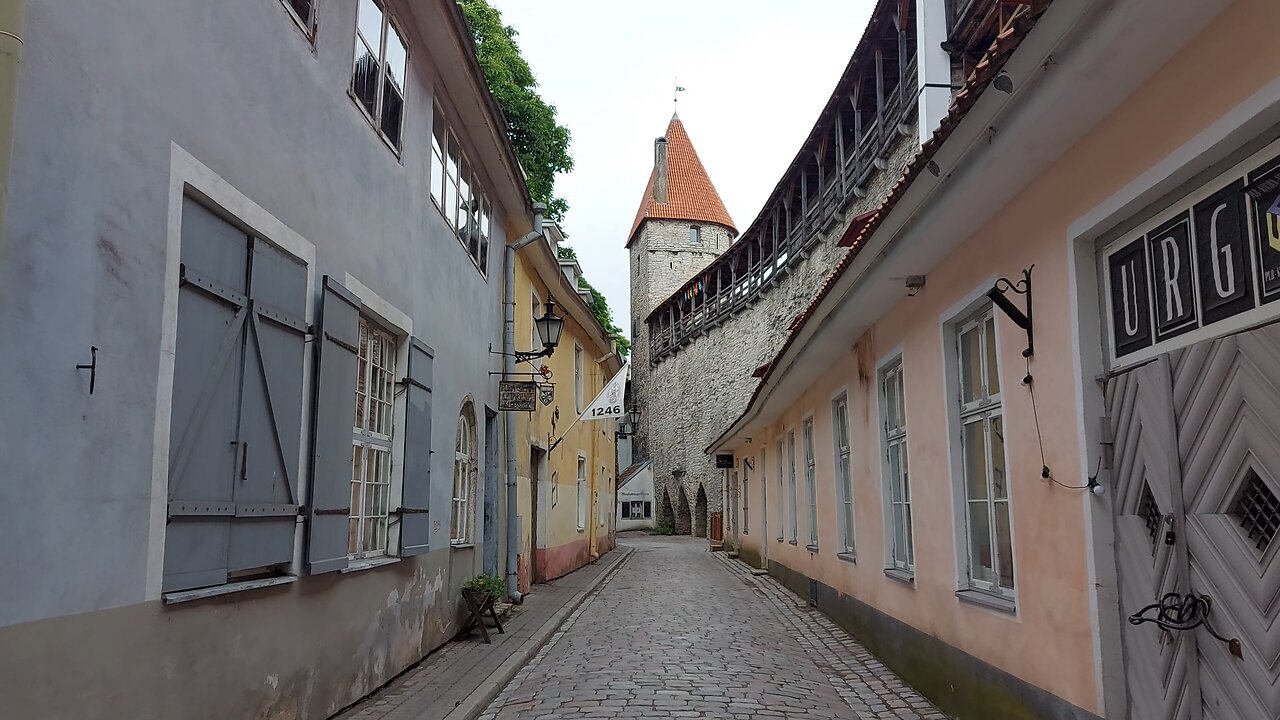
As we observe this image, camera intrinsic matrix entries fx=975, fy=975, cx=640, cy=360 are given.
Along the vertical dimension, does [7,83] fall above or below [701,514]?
above

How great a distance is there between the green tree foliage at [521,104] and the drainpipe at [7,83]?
18.2 m

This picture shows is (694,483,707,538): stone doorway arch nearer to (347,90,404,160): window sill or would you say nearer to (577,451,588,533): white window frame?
(577,451,588,533): white window frame

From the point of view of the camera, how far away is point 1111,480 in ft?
14.0

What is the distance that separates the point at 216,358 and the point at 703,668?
4967 millimetres

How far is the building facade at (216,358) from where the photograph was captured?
3.32 metres

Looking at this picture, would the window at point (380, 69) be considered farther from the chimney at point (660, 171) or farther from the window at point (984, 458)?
the chimney at point (660, 171)

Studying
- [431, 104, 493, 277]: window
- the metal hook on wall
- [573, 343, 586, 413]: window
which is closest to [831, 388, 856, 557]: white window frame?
[431, 104, 493, 277]: window

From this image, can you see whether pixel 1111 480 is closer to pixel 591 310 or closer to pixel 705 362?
pixel 591 310

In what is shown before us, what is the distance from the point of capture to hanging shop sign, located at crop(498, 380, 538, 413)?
448 inches

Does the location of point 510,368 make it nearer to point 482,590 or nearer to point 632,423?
point 482,590

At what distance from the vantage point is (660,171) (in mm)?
56062

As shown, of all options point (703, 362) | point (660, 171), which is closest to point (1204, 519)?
point (703, 362)

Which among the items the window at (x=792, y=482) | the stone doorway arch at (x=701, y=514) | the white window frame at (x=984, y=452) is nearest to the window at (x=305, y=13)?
the white window frame at (x=984, y=452)

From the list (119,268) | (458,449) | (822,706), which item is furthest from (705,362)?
(119,268)
